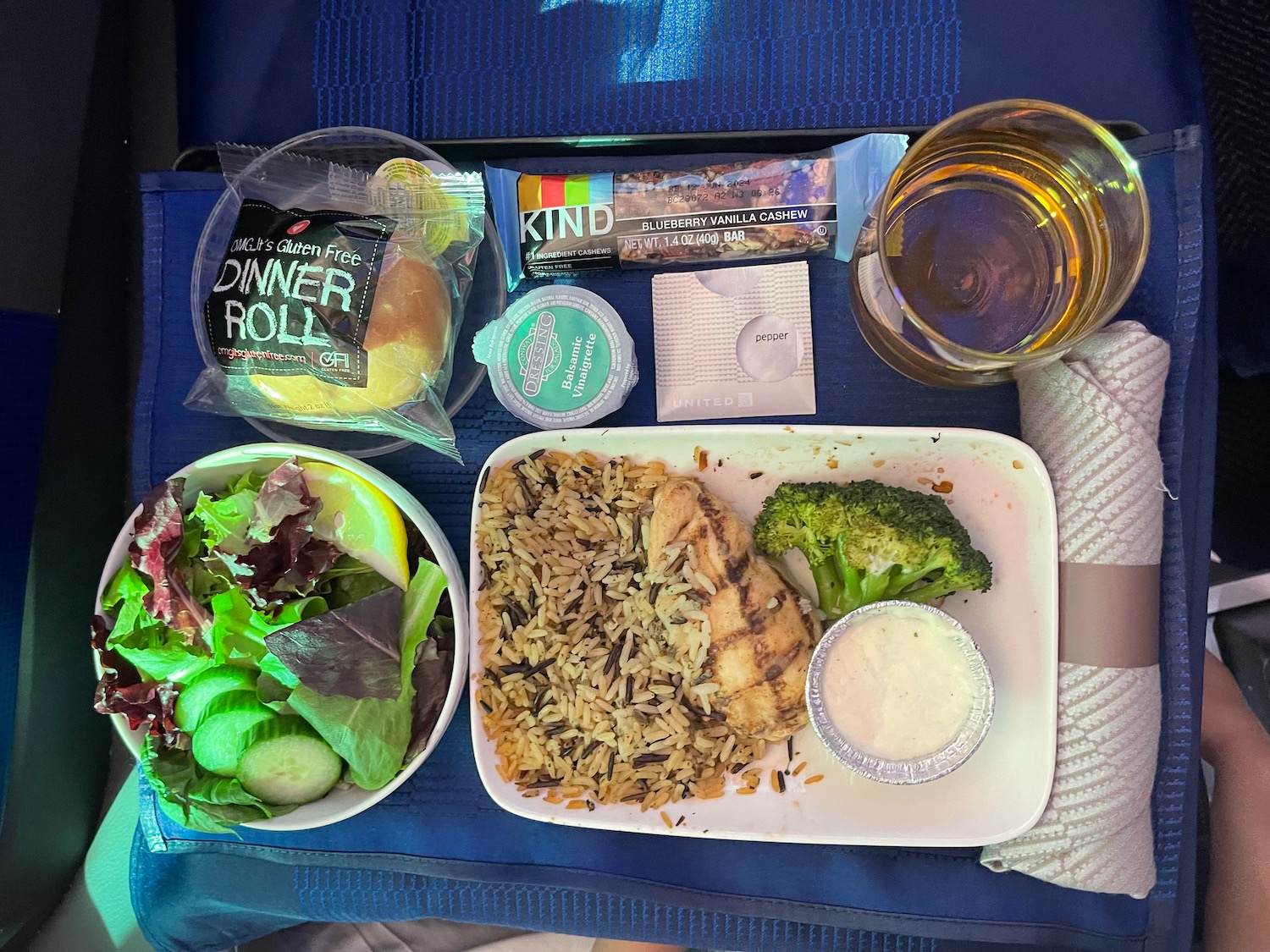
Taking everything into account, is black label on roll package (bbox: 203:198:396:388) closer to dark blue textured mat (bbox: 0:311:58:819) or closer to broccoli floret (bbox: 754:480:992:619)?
dark blue textured mat (bbox: 0:311:58:819)

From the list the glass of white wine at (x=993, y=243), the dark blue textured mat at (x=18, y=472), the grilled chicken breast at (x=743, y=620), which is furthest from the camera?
the dark blue textured mat at (x=18, y=472)

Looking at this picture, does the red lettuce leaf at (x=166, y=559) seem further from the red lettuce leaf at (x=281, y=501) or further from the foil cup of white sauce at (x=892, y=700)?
the foil cup of white sauce at (x=892, y=700)

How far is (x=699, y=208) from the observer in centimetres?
108

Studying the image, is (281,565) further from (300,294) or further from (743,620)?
(743,620)

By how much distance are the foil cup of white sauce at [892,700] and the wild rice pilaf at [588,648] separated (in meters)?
0.12

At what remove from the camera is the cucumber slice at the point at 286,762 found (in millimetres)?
935

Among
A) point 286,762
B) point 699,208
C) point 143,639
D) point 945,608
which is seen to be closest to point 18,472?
point 143,639

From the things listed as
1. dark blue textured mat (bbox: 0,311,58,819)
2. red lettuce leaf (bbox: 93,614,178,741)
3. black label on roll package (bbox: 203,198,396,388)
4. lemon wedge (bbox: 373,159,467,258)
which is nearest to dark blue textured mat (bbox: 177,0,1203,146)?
lemon wedge (bbox: 373,159,467,258)

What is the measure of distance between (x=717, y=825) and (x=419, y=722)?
0.40 m

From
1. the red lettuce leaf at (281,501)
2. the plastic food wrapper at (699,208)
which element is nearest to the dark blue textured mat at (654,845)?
the plastic food wrapper at (699,208)

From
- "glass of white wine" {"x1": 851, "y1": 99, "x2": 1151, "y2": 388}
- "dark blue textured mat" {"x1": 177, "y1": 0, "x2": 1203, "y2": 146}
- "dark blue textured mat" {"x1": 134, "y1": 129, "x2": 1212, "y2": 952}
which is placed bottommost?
"dark blue textured mat" {"x1": 134, "y1": 129, "x2": 1212, "y2": 952}

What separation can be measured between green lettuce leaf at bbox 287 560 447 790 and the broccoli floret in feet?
1.39

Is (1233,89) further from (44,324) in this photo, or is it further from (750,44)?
(44,324)

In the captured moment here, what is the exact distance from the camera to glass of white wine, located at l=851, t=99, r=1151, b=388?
891 millimetres
